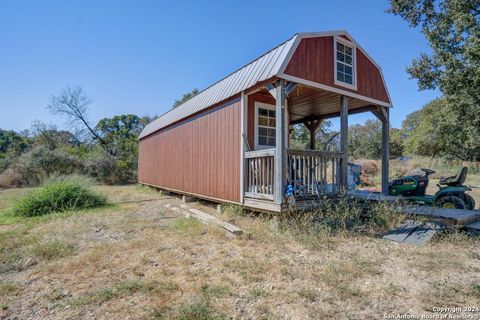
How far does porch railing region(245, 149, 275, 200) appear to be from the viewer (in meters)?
5.05

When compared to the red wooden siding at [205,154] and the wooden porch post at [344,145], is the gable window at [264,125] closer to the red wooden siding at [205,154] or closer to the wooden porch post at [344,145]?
the red wooden siding at [205,154]

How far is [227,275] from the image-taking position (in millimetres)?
3006

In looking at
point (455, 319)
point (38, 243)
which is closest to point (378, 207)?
point (455, 319)

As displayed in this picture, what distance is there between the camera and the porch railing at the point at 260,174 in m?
5.05

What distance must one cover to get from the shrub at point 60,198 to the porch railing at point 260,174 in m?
5.34

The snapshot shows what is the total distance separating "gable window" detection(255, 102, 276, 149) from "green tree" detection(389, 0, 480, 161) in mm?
9674

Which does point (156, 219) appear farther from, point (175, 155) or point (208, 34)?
point (208, 34)

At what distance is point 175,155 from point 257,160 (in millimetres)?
5031

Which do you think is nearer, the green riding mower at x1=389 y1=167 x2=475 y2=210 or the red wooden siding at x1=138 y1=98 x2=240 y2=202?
the green riding mower at x1=389 y1=167 x2=475 y2=210

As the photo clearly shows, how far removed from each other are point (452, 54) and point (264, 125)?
1125 centimetres

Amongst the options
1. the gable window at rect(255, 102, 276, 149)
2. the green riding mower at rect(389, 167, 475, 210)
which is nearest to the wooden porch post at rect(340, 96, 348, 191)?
the gable window at rect(255, 102, 276, 149)

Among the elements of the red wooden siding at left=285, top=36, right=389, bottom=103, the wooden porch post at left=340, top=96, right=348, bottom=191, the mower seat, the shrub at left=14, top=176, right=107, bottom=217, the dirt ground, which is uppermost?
the red wooden siding at left=285, top=36, right=389, bottom=103

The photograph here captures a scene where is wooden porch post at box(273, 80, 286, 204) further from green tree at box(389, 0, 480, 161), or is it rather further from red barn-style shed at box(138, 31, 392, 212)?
green tree at box(389, 0, 480, 161)

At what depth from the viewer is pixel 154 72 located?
11.9m
